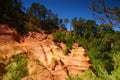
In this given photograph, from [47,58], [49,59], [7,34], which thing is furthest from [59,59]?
[7,34]

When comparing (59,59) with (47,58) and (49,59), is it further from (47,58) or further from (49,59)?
(47,58)

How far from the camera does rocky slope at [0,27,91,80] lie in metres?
33.2

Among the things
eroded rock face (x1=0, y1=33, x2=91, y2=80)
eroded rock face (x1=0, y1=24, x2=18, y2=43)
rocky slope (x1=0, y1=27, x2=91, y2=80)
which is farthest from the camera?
eroded rock face (x1=0, y1=24, x2=18, y2=43)

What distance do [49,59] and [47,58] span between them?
1.28 ft

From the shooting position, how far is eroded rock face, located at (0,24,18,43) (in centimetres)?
3739

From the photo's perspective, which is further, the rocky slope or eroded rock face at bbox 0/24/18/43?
eroded rock face at bbox 0/24/18/43

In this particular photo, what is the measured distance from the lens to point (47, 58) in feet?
126

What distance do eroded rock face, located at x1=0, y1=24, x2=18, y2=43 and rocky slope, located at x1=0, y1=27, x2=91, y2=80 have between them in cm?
86

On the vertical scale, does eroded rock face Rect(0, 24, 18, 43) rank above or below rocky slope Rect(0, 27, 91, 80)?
above

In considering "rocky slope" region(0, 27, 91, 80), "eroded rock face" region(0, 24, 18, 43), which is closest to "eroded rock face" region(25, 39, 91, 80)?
"rocky slope" region(0, 27, 91, 80)

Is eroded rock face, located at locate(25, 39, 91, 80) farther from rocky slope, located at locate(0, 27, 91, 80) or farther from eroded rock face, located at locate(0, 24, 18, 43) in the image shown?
eroded rock face, located at locate(0, 24, 18, 43)

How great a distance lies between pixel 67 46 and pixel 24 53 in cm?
854

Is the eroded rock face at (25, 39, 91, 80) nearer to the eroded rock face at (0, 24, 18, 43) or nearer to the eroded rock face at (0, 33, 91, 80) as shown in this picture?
the eroded rock face at (0, 33, 91, 80)

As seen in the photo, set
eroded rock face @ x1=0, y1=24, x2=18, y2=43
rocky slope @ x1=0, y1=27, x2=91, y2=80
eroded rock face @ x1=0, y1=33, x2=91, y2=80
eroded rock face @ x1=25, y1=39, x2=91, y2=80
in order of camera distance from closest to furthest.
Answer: rocky slope @ x1=0, y1=27, x2=91, y2=80
eroded rock face @ x1=0, y1=33, x2=91, y2=80
eroded rock face @ x1=25, y1=39, x2=91, y2=80
eroded rock face @ x1=0, y1=24, x2=18, y2=43
